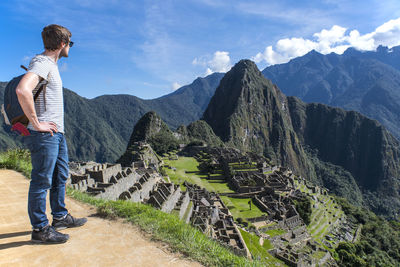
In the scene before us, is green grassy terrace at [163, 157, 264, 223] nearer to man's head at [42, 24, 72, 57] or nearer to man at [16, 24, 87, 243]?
man at [16, 24, 87, 243]

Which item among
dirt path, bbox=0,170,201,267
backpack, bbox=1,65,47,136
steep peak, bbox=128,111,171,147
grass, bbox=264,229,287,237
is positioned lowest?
grass, bbox=264,229,287,237

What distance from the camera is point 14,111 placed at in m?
3.13

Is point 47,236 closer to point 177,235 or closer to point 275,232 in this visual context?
point 177,235

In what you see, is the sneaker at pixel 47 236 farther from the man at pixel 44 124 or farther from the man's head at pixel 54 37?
the man's head at pixel 54 37

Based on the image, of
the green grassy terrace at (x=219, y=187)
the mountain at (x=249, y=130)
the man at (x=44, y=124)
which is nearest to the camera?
the man at (x=44, y=124)

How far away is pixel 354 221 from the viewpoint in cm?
5506

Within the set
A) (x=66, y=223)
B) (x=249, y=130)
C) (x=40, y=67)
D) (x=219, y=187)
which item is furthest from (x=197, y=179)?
(x=249, y=130)

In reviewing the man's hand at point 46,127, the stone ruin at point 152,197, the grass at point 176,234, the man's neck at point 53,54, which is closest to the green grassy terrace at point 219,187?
the stone ruin at point 152,197

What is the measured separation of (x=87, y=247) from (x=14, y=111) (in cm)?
206

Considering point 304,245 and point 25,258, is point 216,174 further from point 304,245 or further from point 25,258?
point 25,258

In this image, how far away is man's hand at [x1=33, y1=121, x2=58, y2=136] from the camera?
10.5ft

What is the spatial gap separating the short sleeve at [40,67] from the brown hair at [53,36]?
31cm

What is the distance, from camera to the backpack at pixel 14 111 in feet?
10.2

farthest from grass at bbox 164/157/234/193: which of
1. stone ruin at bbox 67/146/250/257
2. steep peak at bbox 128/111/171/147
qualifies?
steep peak at bbox 128/111/171/147
